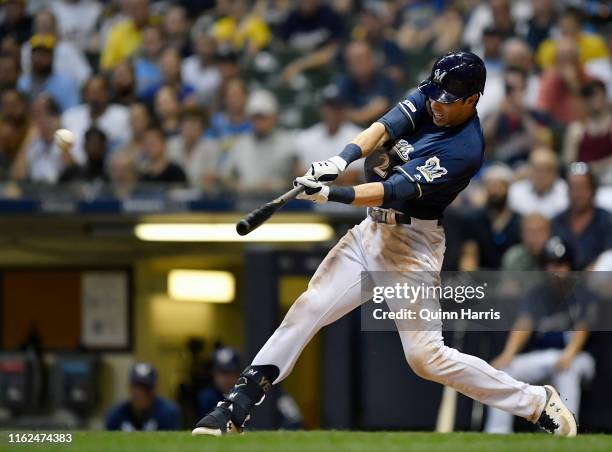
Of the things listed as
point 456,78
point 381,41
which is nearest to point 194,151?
point 381,41

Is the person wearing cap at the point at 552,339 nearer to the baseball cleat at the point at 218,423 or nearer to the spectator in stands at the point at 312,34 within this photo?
the baseball cleat at the point at 218,423

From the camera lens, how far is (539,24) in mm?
11836

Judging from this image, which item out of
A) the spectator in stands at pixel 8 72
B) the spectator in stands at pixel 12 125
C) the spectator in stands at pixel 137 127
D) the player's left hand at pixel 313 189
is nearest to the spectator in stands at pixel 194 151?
the spectator in stands at pixel 137 127

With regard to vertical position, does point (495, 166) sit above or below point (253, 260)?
above

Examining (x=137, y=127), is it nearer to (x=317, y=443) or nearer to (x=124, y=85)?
(x=124, y=85)

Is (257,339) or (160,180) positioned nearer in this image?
(257,339)

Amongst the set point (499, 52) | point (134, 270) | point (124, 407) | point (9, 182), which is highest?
point (499, 52)

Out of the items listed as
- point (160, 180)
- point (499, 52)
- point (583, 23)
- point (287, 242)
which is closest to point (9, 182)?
point (160, 180)

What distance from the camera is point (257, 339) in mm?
9625

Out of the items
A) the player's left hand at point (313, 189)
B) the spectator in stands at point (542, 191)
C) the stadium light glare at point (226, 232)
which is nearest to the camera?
the player's left hand at point (313, 189)

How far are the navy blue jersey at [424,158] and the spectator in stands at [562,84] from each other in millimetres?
4932

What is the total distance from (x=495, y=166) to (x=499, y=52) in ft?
5.45

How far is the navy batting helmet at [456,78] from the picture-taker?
6117 mm

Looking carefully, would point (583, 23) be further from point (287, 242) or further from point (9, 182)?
point (9, 182)
